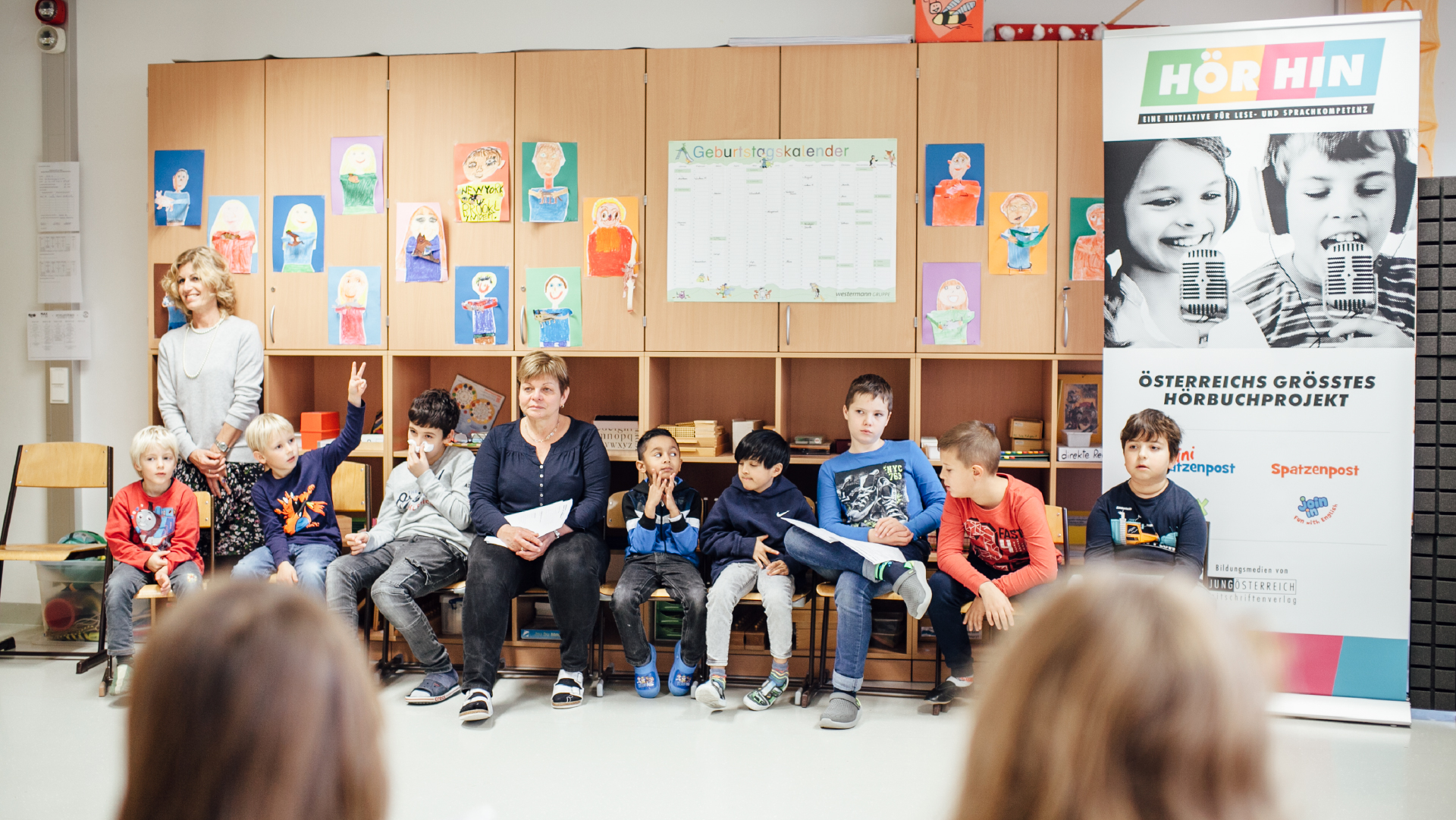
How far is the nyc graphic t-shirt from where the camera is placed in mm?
3240

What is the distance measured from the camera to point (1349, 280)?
321cm

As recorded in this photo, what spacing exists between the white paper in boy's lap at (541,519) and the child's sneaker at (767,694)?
0.98 metres

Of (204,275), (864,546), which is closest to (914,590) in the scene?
(864,546)

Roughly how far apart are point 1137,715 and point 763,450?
2.97m

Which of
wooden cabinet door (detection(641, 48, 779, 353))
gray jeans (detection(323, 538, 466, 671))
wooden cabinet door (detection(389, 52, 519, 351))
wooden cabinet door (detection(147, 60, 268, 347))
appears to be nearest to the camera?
gray jeans (detection(323, 538, 466, 671))

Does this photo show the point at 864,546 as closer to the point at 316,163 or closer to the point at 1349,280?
the point at 1349,280

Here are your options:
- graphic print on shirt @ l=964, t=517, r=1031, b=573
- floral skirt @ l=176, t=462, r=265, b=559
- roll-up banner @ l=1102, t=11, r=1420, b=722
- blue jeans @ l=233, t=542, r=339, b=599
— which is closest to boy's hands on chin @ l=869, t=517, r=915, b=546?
graphic print on shirt @ l=964, t=517, r=1031, b=573

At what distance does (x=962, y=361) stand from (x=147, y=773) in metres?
3.82

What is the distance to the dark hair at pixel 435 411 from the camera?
3.78m

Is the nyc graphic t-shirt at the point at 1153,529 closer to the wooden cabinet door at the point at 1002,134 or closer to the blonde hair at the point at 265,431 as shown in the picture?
the wooden cabinet door at the point at 1002,134

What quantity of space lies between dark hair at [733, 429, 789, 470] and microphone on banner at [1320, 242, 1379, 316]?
2.06 m

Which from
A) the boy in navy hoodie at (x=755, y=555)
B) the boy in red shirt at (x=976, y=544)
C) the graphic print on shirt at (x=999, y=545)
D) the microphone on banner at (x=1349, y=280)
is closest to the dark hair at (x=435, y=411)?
the boy in navy hoodie at (x=755, y=555)

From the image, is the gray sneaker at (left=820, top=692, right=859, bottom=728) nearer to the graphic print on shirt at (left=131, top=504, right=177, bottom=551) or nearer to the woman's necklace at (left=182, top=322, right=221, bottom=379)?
the graphic print on shirt at (left=131, top=504, right=177, bottom=551)

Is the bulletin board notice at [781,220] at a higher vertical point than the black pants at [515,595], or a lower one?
higher
